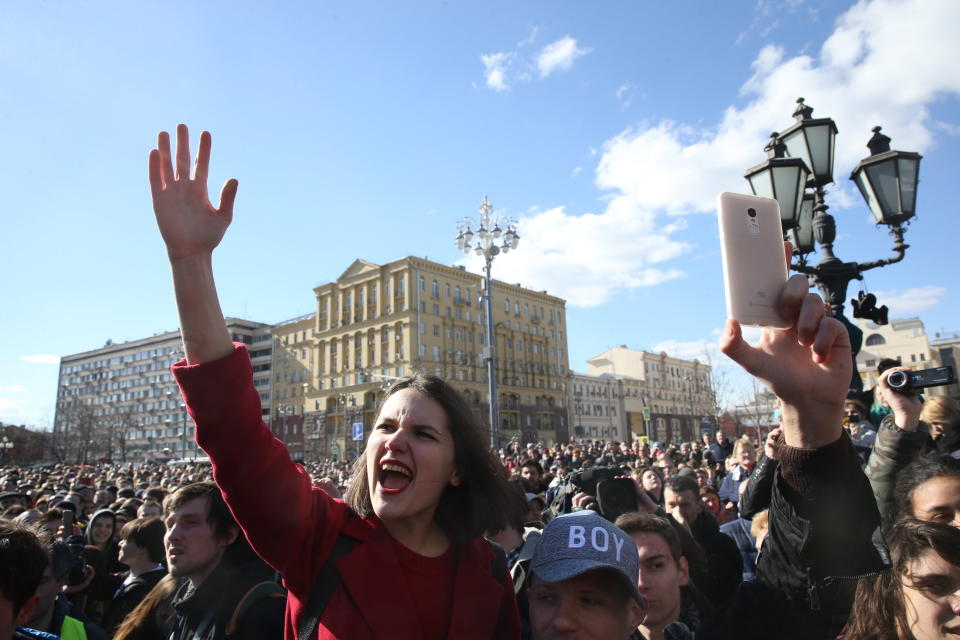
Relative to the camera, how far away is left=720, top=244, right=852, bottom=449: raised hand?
1.43 meters

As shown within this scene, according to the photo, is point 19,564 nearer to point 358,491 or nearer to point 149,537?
point 358,491

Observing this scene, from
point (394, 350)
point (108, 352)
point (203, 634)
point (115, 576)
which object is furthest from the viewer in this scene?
point (108, 352)

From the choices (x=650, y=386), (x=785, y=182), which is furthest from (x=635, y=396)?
(x=785, y=182)

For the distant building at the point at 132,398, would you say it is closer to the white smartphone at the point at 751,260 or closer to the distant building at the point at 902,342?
the distant building at the point at 902,342

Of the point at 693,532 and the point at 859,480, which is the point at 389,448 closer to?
the point at 859,480

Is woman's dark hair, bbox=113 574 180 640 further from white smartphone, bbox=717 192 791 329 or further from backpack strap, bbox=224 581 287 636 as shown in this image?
white smartphone, bbox=717 192 791 329

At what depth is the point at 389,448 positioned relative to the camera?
1.94 meters

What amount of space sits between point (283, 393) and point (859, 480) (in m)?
84.0

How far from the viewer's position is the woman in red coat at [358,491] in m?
1.54

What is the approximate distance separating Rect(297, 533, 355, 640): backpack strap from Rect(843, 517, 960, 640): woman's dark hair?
1.85 m

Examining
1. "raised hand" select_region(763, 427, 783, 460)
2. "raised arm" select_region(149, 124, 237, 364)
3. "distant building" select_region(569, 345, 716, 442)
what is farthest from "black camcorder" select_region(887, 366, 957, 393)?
"distant building" select_region(569, 345, 716, 442)

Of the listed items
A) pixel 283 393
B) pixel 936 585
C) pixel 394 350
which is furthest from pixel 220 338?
pixel 283 393

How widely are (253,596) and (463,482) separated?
1.40m

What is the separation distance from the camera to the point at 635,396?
94062mm
